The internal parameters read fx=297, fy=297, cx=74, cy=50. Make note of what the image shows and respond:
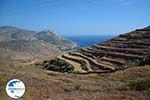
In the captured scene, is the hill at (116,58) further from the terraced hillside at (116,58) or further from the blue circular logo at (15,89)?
the blue circular logo at (15,89)

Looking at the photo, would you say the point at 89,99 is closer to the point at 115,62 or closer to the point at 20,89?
the point at 20,89

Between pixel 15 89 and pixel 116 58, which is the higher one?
pixel 15 89

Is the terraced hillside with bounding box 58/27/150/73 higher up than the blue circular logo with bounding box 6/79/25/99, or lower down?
lower down

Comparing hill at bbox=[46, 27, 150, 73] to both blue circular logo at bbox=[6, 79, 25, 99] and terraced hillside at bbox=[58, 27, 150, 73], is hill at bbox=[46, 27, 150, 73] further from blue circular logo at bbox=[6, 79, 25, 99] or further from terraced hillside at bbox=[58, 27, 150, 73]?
blue circular logo at bbox=[6, 79, 25, 99]

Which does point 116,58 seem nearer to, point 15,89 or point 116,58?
point 116,58

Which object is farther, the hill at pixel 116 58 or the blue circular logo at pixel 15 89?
the hill at pixel 116 58

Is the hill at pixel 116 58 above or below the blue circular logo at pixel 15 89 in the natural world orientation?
below

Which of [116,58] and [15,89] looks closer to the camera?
[15,89]

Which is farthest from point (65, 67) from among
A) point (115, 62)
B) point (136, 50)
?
point (136, 50)

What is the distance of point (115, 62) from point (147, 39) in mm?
19913

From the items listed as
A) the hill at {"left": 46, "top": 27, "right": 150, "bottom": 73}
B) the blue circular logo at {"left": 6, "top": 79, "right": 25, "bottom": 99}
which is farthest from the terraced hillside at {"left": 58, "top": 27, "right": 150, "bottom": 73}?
the blue circular logo at {"left": 6, "top": 79, "right": 25, "bottom": 99}

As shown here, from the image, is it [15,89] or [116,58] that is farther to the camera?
[116,58]

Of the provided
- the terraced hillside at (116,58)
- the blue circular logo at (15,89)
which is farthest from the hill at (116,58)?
the blue circular logo at (15,89)

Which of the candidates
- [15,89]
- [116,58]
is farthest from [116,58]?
[15,89]
